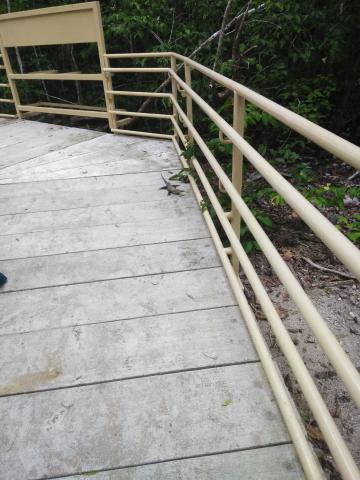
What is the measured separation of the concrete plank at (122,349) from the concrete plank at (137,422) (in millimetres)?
55

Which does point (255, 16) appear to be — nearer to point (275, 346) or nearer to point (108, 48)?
point (108, 48)

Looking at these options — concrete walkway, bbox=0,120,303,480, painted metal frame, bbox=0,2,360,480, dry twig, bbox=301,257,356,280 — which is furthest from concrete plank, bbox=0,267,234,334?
dry twig, bbox=301,257,356,280

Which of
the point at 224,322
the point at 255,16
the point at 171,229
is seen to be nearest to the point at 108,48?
the point at 255,16

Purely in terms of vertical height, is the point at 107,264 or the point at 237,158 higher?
the point at 237,158

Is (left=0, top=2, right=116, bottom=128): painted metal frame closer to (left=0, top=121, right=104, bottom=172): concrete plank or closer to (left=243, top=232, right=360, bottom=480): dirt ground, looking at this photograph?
(left=0, top=121, right=104, bottom=172): concrete plank

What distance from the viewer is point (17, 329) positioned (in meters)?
1.71

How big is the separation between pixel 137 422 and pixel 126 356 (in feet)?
0.99

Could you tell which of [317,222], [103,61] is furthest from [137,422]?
[103,61]

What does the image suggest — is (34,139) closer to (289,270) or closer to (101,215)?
(101,215)

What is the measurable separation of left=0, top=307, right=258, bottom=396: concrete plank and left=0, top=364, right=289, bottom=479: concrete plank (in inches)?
2.2

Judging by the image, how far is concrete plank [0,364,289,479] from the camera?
3.94 ft

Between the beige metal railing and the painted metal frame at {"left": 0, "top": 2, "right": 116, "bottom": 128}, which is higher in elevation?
the painted metal frame at {"left": 0, "top": 2, "right": 116, "bottom": 128}

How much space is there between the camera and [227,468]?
1150 mm

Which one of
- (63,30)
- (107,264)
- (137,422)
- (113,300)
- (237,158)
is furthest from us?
(63,30)
